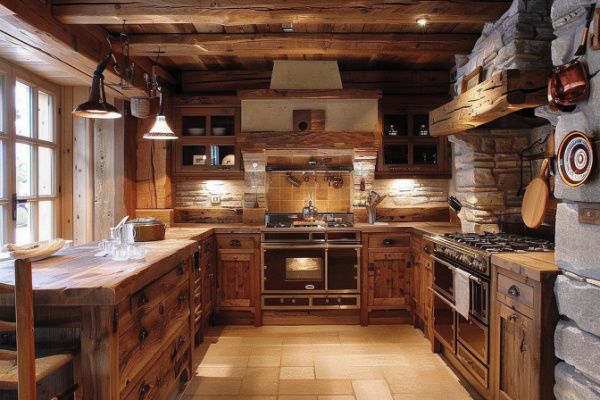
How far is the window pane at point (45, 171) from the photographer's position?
3.83m

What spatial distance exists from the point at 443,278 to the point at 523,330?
1106 millimetres

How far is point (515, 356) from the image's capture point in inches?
87.2

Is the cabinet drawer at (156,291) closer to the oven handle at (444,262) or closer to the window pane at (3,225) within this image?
the window pane at (3,225)

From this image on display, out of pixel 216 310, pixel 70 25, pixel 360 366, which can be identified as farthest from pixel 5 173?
pixel 360 366

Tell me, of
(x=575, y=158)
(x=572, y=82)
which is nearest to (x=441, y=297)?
(x=575, y=158)

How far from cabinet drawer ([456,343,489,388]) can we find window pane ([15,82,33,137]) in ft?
13.4

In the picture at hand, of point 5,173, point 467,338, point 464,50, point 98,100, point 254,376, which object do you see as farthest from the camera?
point 464,50

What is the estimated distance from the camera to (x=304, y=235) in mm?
4160

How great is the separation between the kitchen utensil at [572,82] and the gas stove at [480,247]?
0.98 metres

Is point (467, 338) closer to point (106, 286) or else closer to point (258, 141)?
point (106, 286)

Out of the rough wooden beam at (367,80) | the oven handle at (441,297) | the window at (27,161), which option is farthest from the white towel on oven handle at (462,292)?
the window at (27,161)

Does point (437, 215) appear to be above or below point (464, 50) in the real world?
below

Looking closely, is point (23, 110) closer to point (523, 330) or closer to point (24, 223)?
point (24, 223)

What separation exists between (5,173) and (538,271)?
12.8 feet
